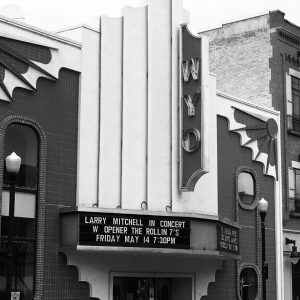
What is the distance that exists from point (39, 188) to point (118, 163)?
309cm

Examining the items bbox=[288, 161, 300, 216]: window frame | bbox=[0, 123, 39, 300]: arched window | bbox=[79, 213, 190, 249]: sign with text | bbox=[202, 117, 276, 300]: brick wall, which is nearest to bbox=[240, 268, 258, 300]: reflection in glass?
bbox=[202, 117, 276, 300]: brick wall

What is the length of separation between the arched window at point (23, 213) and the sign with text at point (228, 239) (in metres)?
6.60

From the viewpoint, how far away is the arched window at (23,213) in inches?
807

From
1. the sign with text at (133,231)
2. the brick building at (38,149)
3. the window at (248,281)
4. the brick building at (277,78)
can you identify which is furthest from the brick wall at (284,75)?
the brick building at (38,149)

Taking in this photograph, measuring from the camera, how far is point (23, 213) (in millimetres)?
20969

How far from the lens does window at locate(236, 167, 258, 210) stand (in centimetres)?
2878

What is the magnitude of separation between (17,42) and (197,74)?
651 cm

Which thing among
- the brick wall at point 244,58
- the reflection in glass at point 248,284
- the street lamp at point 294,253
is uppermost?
the brick wall at point 244,58

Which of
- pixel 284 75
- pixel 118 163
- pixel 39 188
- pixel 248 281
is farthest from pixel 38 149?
pixel 284 75

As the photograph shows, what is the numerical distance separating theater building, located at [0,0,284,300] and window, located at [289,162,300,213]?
639 centimetres

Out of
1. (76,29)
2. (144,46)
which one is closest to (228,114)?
(144,46)

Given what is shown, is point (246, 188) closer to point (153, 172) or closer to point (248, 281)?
point (248, 281)

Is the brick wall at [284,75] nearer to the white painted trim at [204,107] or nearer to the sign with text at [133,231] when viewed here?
the white painted trim at [204,107]

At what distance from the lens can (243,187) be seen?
2911 cm
